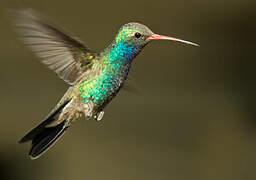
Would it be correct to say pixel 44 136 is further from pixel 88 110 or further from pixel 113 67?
pixel 113 67

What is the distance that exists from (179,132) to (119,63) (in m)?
1.97

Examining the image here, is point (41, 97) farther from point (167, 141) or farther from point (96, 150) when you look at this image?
point (167, 141)

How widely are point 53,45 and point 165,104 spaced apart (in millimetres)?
1964

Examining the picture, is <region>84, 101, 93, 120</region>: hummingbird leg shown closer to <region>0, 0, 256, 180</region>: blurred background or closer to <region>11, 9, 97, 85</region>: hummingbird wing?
<region>11, 9, 97, 85</region>: hummingbird wing

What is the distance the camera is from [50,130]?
0.96m

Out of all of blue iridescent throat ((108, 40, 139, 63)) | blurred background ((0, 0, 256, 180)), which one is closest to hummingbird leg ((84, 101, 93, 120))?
blue iridescent throat ((108, 40, 139, 63))

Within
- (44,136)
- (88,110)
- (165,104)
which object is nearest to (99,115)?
(88,110)

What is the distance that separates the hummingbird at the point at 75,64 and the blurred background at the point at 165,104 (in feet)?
4.40

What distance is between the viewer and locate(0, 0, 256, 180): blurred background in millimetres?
2443

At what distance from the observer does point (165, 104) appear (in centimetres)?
278

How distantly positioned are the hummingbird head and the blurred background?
1.43m

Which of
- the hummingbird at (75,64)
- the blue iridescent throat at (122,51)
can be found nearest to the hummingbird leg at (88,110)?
the hummingbird at (75,64)
